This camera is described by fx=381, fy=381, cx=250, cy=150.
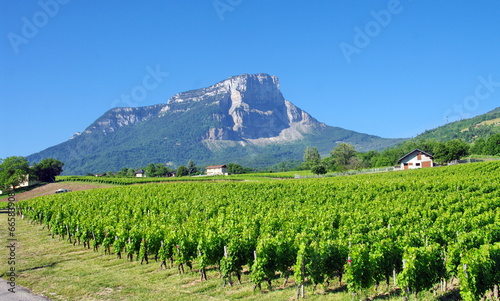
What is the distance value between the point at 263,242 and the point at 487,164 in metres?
53.5

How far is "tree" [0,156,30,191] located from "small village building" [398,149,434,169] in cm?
8727

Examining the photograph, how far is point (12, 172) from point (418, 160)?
93.5 m

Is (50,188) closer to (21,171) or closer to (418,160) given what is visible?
(21,171)

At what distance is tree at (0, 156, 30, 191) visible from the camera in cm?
8806

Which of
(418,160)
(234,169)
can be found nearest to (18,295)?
(418,160)

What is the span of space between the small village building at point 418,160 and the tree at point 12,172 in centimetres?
8727

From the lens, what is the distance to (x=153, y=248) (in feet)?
61.9

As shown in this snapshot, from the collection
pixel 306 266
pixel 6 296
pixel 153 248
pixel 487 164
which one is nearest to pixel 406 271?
pixel 306 266

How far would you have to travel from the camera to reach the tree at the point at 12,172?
88.1m

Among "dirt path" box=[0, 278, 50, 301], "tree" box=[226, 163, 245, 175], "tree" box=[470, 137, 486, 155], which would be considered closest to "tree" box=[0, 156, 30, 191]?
"tree" box=[226, 163, 245, 175]

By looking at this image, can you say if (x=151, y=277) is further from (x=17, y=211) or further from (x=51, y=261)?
(x=17, y=211)

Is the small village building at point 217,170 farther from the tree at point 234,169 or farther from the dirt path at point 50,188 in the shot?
the dirt path at point 50,188

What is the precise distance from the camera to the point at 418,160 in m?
77.3

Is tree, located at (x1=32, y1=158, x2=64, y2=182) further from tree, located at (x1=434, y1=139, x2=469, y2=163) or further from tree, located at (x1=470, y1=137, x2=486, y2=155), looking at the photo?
tree, located at (x1=470, y1=137, x2=486, y2=155)
